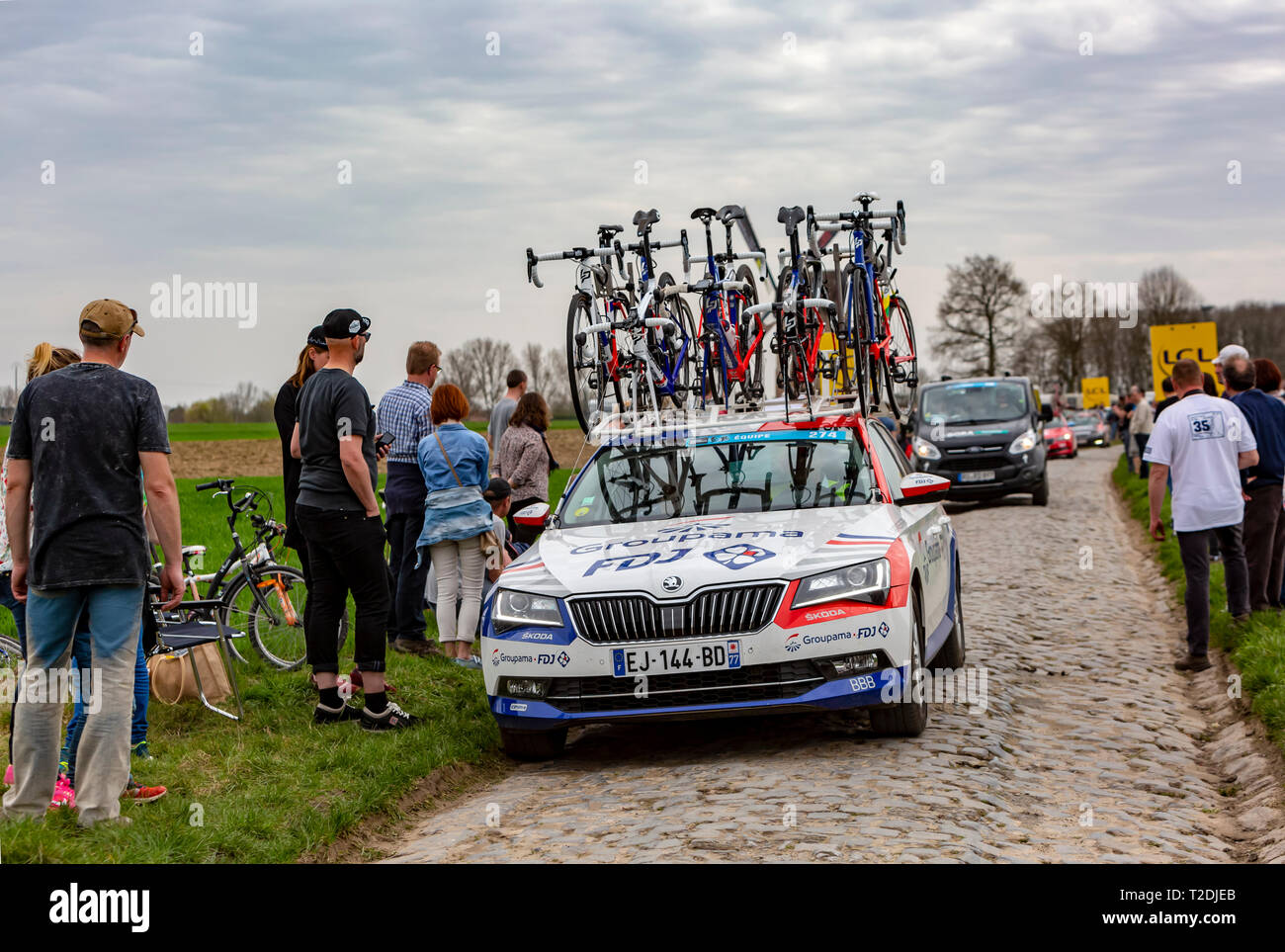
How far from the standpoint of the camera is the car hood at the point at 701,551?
7.15 meters

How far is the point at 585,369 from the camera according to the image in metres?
9.71

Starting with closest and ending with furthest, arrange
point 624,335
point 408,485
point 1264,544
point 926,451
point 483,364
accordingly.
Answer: point 624,335 → point 408,485 → point 1264,544 → point 926,451 → point 483,364

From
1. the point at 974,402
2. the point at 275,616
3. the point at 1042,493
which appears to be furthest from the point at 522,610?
the point at 1042,493

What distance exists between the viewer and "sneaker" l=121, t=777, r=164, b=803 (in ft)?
21.2

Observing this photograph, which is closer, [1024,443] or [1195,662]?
[1195,662]

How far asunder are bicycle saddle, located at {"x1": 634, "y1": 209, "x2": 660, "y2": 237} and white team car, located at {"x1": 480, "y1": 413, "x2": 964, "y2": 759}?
2.87 m

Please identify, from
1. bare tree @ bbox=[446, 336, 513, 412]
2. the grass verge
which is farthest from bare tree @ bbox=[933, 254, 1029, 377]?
the grass verge

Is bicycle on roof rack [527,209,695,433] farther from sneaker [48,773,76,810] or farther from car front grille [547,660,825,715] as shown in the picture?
sneaker [48,773,76,810]

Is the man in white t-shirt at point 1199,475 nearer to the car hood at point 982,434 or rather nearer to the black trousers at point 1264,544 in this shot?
the black trousers at point 1264,544

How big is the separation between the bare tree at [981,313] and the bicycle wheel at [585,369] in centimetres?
7894

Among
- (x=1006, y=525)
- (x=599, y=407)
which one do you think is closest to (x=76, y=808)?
(x=599, y=407)

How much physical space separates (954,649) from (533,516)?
2980 mm

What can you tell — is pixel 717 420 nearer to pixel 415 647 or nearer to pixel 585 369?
pixel 585 369
